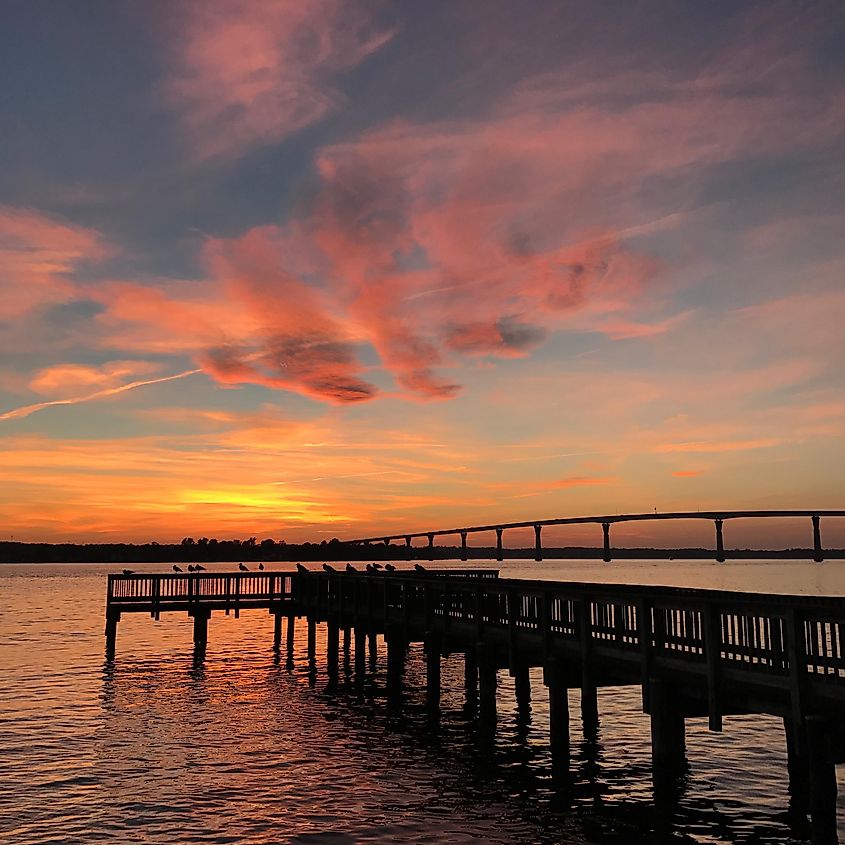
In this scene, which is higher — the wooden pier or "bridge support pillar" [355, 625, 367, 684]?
the wooden pier

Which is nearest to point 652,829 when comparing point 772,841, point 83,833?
point 772,841

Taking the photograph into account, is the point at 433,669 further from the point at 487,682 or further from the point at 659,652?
the point at 659,652

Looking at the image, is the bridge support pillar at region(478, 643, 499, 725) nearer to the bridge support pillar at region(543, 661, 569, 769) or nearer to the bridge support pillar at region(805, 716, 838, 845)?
the bridge support pillar at region(543, 661, 569, 769)

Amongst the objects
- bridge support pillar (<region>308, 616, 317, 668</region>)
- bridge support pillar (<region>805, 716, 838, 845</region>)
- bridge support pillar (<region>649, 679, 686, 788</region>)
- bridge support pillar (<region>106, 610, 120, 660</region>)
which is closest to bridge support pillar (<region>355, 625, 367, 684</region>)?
bridge support pillar (<region>308, 616, 317, 668</region>)

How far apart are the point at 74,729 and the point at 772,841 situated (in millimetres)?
20911

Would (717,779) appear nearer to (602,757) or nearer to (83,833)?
(602,757)

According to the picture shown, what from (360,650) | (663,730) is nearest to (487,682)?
(663,730)

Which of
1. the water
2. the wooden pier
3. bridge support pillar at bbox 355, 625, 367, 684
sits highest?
the wooden pier

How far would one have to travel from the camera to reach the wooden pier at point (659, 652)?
15414 mm

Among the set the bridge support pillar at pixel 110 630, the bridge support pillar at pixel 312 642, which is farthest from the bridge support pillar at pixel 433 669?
the bridge support pillar at pixel 110 630

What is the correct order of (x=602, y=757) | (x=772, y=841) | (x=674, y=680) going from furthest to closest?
(x=602, y=757)
(x=674, y=680)
(x=772, y=841)

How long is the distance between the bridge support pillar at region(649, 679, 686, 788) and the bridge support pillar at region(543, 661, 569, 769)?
3520 mm

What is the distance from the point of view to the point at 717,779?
21.9 meters

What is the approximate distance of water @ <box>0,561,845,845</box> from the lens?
18.2m
